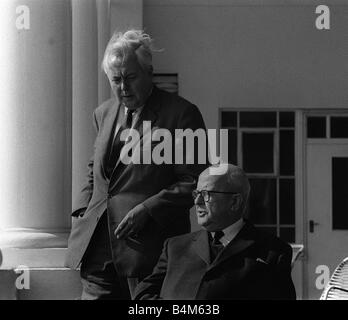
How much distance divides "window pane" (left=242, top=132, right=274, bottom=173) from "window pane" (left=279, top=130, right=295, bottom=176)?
8 cm

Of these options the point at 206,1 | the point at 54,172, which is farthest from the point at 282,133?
the point at 54,172

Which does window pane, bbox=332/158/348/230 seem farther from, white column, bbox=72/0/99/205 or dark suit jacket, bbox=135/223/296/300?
dark suit jacket, bbox=135/223/296/300

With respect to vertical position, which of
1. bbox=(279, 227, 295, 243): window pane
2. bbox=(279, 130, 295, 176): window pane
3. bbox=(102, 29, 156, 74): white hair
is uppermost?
bbox=(102, 29, 156, 74): white hair

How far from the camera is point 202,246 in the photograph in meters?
4.96

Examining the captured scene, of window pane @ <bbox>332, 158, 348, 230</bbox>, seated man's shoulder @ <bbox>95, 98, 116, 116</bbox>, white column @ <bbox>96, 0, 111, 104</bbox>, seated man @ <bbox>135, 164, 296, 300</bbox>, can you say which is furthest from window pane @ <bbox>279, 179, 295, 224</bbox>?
seated man @ <bbox>135, 164, 296, 300</bbox>

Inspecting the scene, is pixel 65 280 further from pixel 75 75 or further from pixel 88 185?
pixel 75 75

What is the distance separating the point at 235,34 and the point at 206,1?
355 millimetres

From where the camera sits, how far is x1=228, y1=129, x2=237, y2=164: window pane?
33.2ft

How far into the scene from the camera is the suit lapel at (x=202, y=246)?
16.1ft

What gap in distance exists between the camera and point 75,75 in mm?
8016

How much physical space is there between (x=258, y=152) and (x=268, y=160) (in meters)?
0.11

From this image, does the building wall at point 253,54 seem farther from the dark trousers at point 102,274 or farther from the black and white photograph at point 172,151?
the dark trousers at point 102,274

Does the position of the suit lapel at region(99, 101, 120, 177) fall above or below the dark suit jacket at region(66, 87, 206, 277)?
above

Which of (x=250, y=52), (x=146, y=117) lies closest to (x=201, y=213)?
(x=146, y=117)
